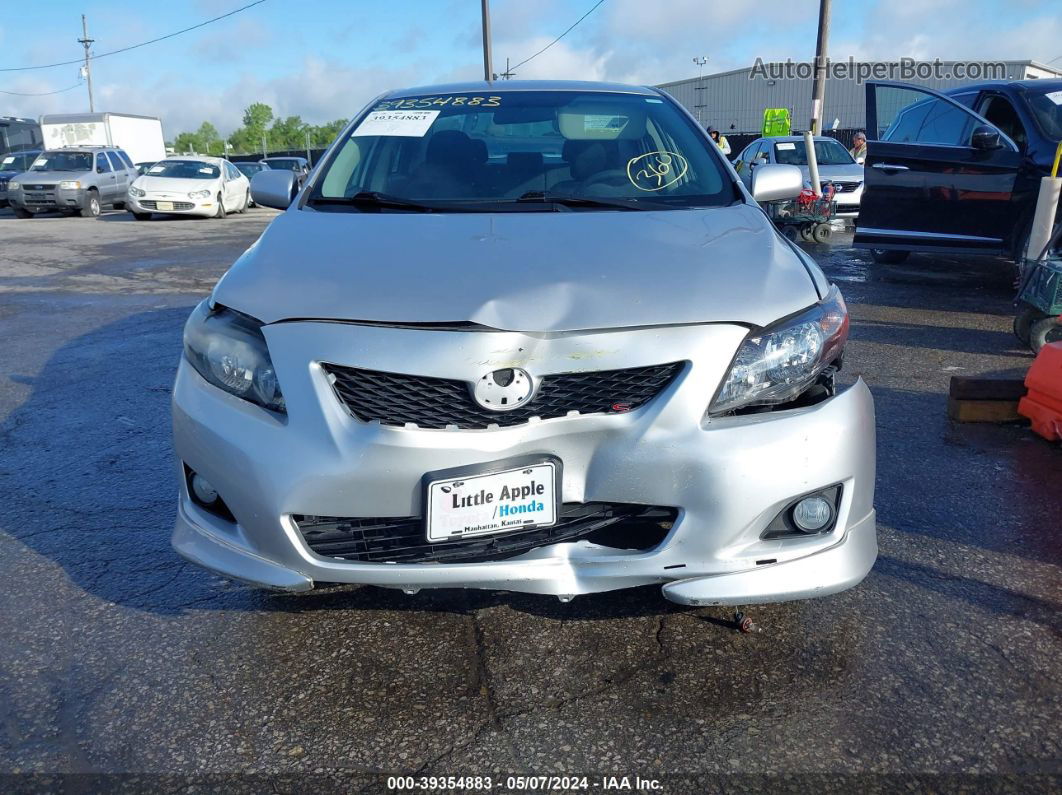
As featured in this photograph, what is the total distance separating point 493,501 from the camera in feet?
6.77

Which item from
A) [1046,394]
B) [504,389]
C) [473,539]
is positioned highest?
[504,389]

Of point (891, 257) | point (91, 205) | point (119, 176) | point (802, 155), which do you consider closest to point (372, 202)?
point (891, 257)

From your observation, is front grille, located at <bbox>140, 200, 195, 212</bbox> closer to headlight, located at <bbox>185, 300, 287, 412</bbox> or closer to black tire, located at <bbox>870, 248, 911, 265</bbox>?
black tire, located at <bbox>870, 248, 911, 265</bbox>

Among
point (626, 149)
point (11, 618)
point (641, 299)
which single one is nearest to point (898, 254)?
point (626, 149)

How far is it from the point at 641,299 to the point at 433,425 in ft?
1.94

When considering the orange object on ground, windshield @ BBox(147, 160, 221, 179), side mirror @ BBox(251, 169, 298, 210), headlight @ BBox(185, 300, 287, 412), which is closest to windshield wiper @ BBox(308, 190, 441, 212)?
side mirror @ BBox(251, 169, 298, 210)

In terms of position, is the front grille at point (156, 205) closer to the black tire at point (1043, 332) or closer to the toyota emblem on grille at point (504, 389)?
the black tire at point (1043, 332)

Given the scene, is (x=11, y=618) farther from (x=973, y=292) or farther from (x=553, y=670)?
(x=973, y=292)

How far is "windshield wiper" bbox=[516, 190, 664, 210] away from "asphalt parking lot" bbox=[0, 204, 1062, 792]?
1289 millimetres

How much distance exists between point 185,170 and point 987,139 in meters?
17.0

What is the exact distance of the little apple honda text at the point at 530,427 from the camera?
6.72 ft

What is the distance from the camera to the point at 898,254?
9633 millimetres

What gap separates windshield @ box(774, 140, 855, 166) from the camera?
14742 millimetres

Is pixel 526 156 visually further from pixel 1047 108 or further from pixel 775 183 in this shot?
pixel 1047 108
